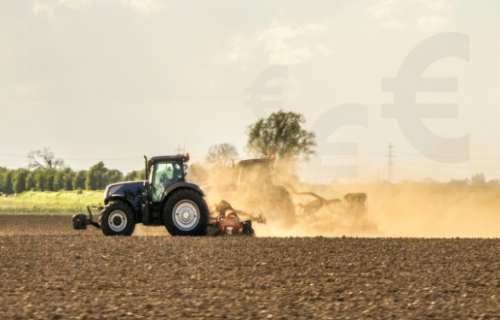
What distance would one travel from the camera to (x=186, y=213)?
15.0 meters

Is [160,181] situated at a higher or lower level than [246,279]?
higher

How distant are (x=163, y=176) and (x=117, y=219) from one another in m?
1.76

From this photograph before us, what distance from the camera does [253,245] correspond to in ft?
43.6

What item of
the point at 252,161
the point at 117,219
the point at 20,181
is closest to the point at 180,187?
the point at 117,219

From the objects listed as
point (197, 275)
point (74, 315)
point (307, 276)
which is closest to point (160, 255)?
point (197, 275)

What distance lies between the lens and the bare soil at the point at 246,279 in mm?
7133

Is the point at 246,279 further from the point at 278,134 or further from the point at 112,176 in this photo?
the point at 112,176

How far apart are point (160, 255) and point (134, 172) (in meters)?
57.3

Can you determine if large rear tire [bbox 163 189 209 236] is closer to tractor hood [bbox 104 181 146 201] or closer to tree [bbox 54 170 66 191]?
tractor hood [bbox 104 181 146 201]

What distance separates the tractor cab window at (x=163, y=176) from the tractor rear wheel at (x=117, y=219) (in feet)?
2.80

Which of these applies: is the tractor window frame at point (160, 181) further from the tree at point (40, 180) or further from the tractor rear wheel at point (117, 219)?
the tree at point (40, 180)

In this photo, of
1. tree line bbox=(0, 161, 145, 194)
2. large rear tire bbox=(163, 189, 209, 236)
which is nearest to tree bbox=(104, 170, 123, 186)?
tree line bbox=(0, 161, 145, 194)

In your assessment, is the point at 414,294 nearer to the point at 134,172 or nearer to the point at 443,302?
the point at 443,302

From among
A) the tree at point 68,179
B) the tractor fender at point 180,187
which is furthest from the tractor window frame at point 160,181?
the tree at point 68,179
